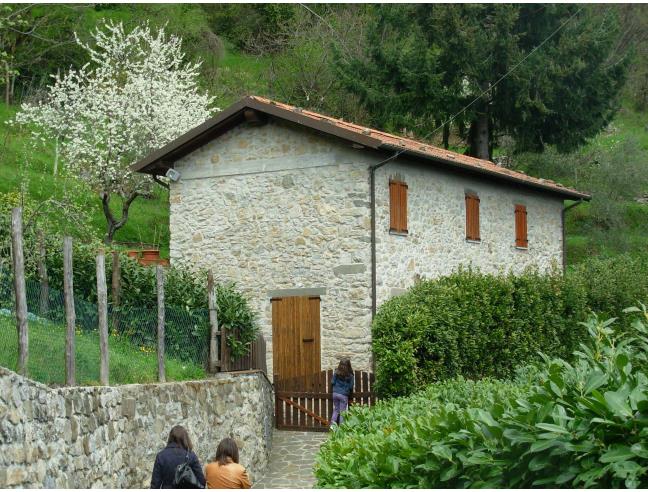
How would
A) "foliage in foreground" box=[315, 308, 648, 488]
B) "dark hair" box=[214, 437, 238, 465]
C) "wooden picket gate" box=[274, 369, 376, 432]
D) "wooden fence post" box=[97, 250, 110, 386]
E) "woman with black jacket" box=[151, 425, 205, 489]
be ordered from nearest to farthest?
"foliage in foreground" box=[315, 308, 648, 488] < "woman with black jacket" box=[151, 425, 205, 489] < "dark hair" box=[214, 437, 238, 465] < "wooden fence post" box=[97, 250, 110, 386] < "wooden picket gate" box=[274, 369, 376, 432]

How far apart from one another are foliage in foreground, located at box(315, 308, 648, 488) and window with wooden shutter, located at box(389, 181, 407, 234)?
11.1 metres

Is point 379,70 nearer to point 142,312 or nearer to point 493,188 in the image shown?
point 493,188

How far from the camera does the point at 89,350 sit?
9.92 meters

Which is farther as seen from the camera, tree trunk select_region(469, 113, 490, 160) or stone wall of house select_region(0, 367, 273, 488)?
tree trunk select_region(469, 113, 490, 160)

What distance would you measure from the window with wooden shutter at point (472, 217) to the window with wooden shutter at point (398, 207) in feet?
8.52

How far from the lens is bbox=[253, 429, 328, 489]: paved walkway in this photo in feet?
43.5

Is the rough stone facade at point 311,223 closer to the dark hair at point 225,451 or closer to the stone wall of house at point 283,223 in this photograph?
the stone wall of house at point 283,223

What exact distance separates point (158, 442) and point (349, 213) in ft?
22.5

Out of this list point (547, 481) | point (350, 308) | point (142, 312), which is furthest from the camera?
point (350, 308)

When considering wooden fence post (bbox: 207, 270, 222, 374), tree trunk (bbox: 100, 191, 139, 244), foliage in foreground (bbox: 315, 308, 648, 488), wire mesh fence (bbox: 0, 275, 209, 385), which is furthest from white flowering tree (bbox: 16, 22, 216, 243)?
foliage in foreground (bbox: 315, 308, 648, 488)

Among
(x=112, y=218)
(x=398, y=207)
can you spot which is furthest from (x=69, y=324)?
(x=112, y=218)

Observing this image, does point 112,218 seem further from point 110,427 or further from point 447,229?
point 110,427

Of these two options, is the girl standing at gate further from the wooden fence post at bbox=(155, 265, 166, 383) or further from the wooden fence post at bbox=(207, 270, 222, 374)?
the wooden fence post at bbox=(155, 265, 166, 383)

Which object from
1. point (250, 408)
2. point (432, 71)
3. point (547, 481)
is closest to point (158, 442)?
point (250, 408)
